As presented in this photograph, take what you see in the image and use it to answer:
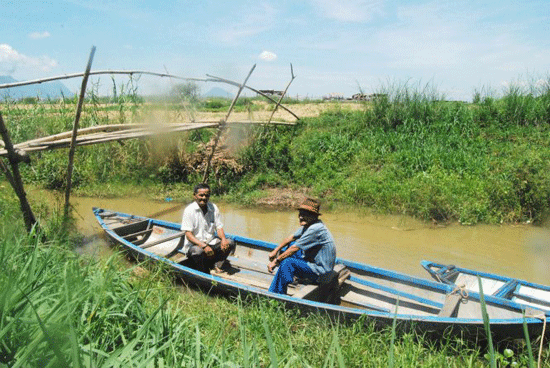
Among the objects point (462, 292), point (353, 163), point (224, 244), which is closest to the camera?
point (462, 292)

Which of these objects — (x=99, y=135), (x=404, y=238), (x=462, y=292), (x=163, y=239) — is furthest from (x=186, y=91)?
(x=462, y=292)

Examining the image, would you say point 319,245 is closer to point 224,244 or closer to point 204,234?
point 224,244

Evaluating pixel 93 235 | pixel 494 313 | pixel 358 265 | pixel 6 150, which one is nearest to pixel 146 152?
pixel 93 235

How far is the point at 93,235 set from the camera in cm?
849

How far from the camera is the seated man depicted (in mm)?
6074

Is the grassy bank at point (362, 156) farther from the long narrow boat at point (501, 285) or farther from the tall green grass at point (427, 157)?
the long narrow boat at point (501, 285)

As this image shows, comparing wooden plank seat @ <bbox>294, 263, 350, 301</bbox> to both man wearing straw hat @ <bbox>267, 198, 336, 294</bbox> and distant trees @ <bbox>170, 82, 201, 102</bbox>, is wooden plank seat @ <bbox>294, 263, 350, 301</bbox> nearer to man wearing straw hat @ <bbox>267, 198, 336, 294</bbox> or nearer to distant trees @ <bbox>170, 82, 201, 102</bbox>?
man wearing straw hat @ <bbox>267, 198, 336, 294</bbox>

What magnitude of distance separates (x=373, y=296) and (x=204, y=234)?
7.93ft

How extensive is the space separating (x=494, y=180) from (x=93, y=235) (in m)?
8.19

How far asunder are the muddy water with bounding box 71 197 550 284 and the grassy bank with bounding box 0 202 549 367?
293cm

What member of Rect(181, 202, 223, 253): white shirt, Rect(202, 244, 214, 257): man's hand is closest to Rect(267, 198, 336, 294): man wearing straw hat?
Rect(202, 244, 214, 257): man's hand

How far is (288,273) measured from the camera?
5.14m

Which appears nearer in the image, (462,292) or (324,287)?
(462,292)

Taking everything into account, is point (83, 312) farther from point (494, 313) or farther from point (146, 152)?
point (146, 152)
